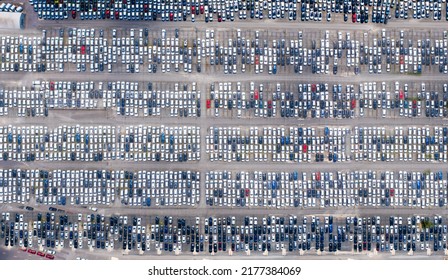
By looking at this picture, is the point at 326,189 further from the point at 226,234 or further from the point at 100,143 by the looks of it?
the point at 100,143

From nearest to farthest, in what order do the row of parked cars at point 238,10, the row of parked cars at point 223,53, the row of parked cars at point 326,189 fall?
1. the row of parked cars at point 326,189
2. the row of parked cars at point 223,53
3. the row of parked cars at point 238,10

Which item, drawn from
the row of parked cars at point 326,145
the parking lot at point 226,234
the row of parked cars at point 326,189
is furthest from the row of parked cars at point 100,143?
the parking lot at point 226,234

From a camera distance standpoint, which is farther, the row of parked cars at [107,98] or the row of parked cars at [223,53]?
the row of parked cars at [223,53]

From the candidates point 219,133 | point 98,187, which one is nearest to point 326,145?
point 219,133

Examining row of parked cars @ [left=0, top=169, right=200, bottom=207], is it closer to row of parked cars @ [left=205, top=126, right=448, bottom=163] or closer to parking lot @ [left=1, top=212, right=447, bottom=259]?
parking lot @ [left=1, top=212, right=447, bottom=259]

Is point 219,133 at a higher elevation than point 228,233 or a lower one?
higher

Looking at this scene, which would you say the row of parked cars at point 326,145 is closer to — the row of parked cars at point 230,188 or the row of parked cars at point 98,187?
the row of parked cars at point 230,188

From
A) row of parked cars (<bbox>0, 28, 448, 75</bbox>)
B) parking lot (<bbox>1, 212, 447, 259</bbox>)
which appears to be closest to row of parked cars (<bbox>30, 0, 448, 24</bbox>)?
row of parked cars (<bbox>0, 28, 448, 75</bbox>)
